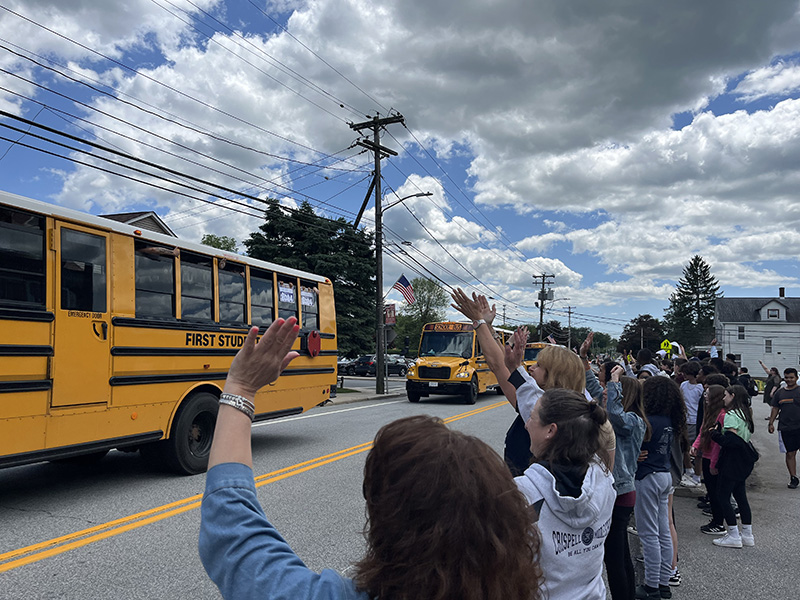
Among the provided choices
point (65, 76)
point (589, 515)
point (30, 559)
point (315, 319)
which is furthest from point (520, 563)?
point (65, 76)

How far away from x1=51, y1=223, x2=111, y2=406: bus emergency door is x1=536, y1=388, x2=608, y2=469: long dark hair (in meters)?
5.43

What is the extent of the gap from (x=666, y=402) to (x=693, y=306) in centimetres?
9632

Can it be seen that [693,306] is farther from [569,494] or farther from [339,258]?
[569,494]

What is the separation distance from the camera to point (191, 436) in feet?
26.7

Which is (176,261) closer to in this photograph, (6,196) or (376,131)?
(6,196)

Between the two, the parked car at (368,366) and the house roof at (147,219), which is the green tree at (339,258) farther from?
the parked car at (368,366)

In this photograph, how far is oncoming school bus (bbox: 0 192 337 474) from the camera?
5879 mm

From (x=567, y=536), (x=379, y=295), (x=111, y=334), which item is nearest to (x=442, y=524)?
(x=567, y=536)

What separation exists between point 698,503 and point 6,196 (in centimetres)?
837


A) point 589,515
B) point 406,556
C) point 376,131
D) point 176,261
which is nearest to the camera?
point 406,556

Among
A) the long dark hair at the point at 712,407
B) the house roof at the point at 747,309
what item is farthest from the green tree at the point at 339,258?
the house roof at the point at 747,309

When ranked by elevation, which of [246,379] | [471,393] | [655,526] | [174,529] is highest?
[246,379]

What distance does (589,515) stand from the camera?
2.26m

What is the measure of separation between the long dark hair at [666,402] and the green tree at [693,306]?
302 feet
